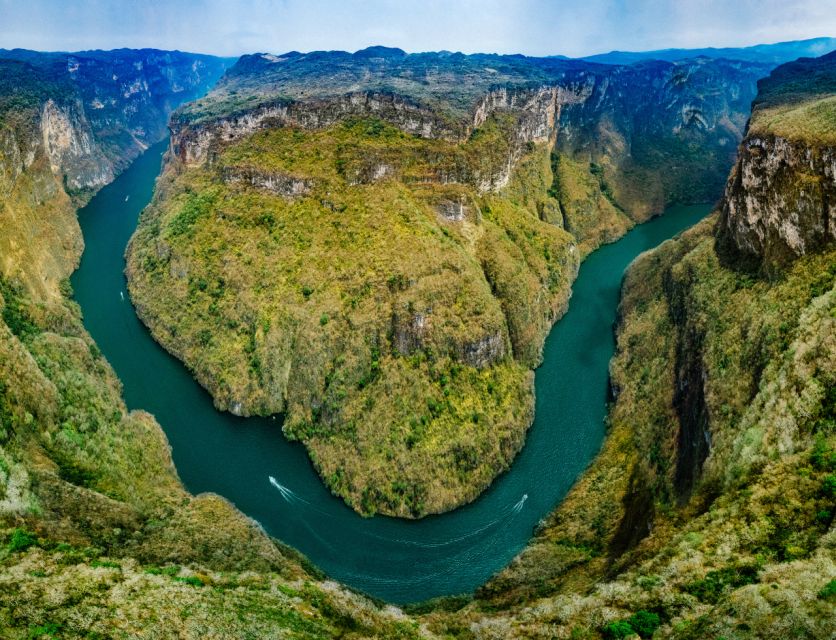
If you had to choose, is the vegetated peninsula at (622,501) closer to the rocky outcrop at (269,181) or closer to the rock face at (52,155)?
the rock face at (52,155)

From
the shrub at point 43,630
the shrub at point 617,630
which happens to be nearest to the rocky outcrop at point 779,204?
the shrub at point 617,630

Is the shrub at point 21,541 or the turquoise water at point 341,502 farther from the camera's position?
the turquoise water at point 341,502

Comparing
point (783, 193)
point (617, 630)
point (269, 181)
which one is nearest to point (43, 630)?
point (617, 630)

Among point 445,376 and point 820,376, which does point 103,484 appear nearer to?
point 445,376

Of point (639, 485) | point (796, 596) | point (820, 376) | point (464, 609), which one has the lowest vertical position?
point (464, 609)

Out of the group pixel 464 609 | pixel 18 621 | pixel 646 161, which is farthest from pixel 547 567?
pixel 646 161
